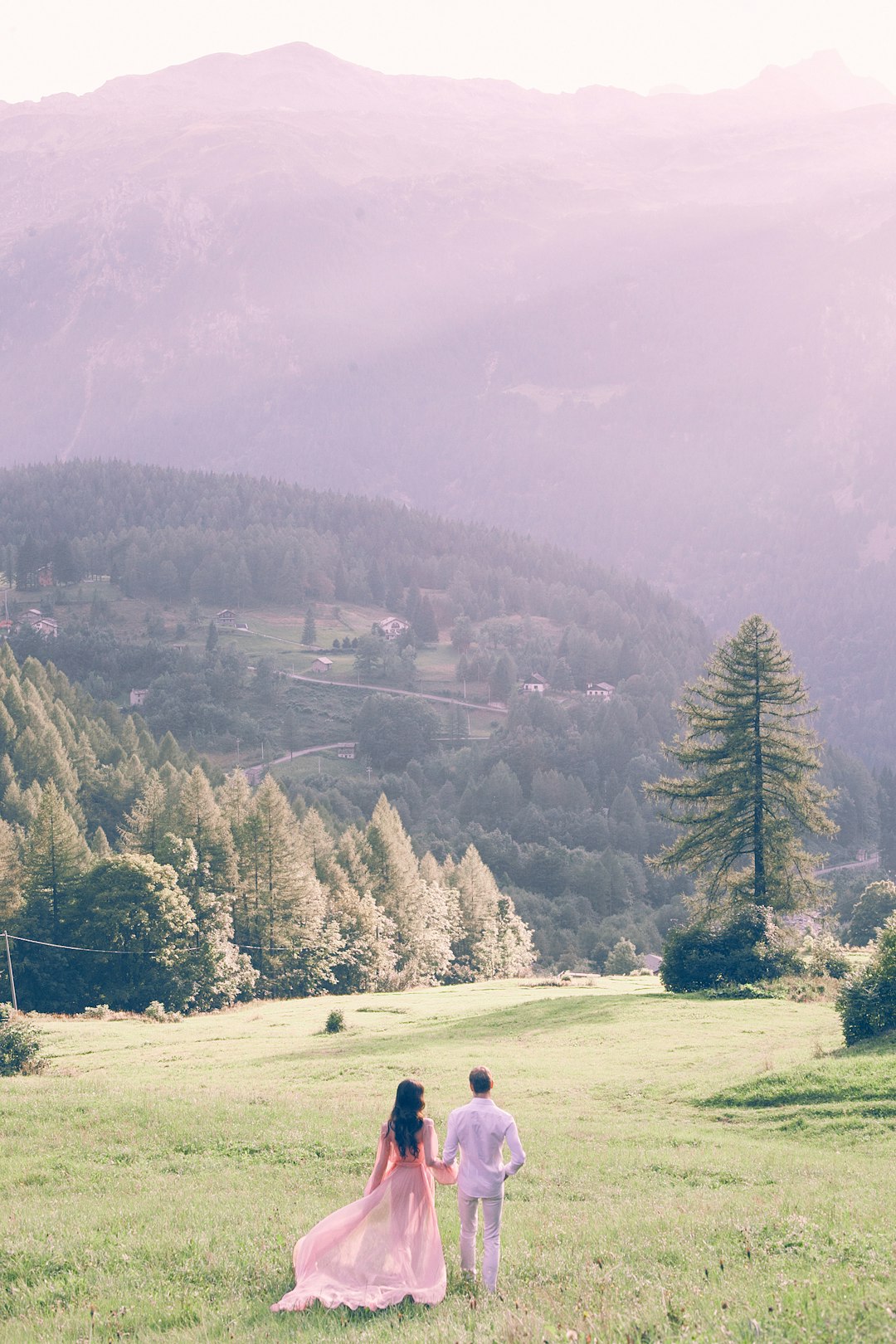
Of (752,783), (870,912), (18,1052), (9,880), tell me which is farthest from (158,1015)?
(870,912)

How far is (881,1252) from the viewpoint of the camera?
13.4 metres

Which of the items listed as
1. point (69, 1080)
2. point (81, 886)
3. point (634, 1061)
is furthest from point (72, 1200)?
point (81, 886)

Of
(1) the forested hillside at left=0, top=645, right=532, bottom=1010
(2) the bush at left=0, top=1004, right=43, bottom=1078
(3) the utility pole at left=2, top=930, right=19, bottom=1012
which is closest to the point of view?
(2) the bush at left=0, top=1004, right=43, bottom=1078

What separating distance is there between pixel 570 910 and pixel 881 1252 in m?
141

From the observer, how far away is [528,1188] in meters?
19.0

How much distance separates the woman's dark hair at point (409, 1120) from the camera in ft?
45.4

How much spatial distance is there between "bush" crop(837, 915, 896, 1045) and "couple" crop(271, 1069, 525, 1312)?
71.5 feet

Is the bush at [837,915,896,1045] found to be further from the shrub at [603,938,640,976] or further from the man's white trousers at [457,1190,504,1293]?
the shrub at [603,938,640,976]

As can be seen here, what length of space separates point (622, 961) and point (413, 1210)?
4193 inches

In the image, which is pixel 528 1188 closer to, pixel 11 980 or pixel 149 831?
pixel 11 980

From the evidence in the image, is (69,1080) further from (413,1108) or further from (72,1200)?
(413,1108)

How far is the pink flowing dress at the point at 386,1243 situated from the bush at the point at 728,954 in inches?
1602

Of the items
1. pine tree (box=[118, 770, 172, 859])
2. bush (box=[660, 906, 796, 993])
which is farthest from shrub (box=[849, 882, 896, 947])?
pine tree (box=[118, 770, 172, 859])

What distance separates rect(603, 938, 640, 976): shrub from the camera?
11481 cm
